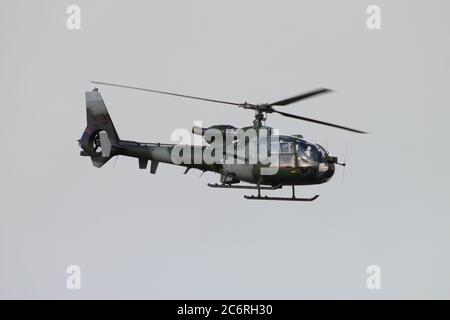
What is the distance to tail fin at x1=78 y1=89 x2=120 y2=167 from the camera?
27156mm

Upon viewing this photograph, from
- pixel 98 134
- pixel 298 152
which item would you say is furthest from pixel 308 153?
pixel 98 134

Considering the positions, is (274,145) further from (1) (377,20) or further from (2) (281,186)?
(1) (377,20)

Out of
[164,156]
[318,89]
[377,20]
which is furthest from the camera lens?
[377,20]

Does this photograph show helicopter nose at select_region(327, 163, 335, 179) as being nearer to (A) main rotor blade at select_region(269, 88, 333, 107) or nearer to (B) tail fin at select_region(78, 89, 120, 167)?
(A) main rotor blade at select_region(269, 88, 333, 107)

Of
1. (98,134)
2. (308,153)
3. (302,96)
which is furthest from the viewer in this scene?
(98,134)

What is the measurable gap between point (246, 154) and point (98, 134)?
187 inches

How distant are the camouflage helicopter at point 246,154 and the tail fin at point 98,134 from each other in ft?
0.09

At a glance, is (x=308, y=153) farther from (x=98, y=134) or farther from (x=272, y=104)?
(x=98, y=134)

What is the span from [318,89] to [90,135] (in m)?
7.59

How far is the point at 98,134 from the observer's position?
2762cm
